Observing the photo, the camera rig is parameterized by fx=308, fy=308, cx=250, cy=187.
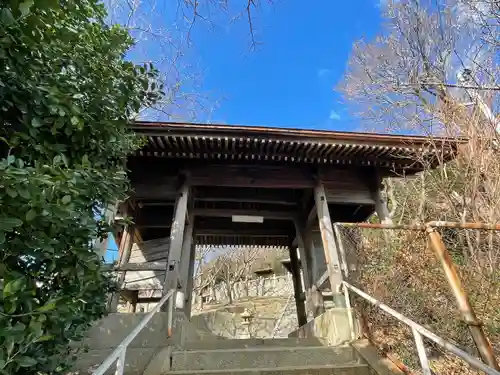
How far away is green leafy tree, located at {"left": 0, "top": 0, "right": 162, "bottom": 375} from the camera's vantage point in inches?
54.1

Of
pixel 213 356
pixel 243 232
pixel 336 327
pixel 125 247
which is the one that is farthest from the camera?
pixel 243 232

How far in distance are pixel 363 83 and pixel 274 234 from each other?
20.4 feet

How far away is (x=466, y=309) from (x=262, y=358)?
6.74 feet

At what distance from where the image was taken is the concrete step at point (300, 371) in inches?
114

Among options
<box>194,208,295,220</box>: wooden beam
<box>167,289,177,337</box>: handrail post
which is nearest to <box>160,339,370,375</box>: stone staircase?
<box>167,289,177,337</box>: handrail post

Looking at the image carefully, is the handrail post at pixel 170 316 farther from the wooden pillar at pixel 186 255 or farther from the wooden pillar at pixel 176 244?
the wooden pillar at pixel 186 255

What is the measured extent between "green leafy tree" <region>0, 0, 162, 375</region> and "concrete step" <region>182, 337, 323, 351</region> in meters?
1.83

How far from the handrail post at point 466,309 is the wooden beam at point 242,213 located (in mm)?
4380

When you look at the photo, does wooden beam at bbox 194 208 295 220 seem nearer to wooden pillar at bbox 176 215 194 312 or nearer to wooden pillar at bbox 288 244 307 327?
wooden pillar at bbox 176 215 194 312

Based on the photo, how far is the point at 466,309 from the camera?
1922 mm

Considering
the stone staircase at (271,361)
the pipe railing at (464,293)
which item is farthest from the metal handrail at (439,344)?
the stone staircase at (271,361)

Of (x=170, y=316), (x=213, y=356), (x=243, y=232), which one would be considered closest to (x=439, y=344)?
(x=213, y=356)

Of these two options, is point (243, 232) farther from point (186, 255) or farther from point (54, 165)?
point (54, 165)

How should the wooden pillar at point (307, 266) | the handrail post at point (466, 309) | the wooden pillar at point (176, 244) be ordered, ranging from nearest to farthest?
the handrail post at point (466, 309) → the wooden pillar at point (176, 244) → the wooden pillar at point (307, 266)
